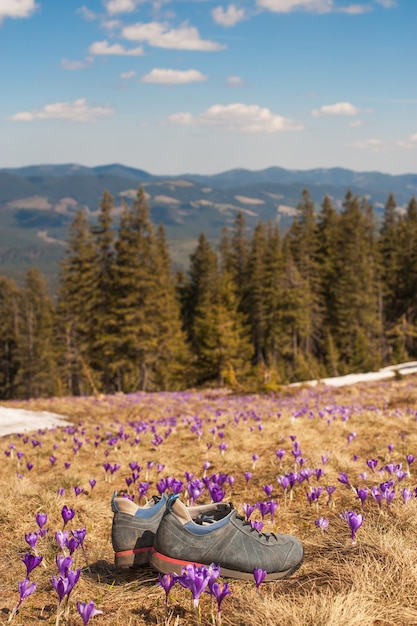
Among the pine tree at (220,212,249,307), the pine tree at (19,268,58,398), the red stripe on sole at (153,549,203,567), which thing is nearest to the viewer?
the red stripe on sole at (153,549,203,567)

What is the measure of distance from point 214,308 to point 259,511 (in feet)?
117

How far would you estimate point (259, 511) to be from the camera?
512 centimetres

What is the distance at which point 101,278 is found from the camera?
41438 mm

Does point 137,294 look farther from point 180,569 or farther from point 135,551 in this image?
point 180,569

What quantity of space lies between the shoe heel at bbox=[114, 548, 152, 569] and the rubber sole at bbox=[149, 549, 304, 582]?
4.7 inches

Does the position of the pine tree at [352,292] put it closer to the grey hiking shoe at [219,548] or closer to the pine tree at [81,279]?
the pine tree at [81,279]

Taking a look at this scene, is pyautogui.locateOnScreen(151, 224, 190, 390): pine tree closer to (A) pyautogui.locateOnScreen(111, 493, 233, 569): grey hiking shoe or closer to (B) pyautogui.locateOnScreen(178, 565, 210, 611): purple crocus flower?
(A) pyautogui.locateOnScreen(111, 493, 233, 569): grey hiking shoe

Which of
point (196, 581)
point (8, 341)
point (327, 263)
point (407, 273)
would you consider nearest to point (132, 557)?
point (196, 581)

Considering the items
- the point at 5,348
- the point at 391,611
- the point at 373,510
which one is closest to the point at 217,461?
the point at 373,510

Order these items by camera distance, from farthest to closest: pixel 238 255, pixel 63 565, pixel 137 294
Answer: pixel 238 255 → pixel 137 294 → pixel 63 565

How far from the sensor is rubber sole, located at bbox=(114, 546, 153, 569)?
375cm

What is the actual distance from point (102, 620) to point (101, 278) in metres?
39.3

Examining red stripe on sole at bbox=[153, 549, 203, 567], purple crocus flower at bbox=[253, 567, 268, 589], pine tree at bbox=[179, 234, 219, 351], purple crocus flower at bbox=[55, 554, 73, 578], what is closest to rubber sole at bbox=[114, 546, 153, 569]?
red stripe on sole at bbox=[153, 549, 203, 567]

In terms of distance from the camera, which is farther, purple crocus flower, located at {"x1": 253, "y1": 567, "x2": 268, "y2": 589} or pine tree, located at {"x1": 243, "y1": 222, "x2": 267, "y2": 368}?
pine tree, located at {"x1": 243, "y1": 222, "x2": 267, "y2": 368}
